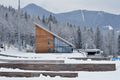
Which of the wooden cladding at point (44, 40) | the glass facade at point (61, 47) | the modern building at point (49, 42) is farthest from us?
the wooden cladding at point (44, 40)

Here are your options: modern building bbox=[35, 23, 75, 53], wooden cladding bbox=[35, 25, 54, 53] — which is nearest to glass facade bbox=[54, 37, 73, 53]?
modern building bbox=[35, 23, 75, 53]

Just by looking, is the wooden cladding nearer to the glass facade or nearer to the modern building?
the modern building

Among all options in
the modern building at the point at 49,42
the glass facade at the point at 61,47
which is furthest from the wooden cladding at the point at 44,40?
the glass facade at the point at 61,47

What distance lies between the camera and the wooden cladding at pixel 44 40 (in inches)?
1754

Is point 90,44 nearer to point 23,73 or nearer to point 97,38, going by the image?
point 97,38

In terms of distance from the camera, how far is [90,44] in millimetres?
92562

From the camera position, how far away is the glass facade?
43781 mm

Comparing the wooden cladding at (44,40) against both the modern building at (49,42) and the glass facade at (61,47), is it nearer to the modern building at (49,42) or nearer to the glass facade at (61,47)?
the modern building at (49,42)

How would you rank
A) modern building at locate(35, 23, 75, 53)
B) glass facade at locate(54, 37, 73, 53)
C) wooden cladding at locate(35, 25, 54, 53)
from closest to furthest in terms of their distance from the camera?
glass facade at locate(54, 37, 73, 53), modern building at locate(35, 23, 75, 53), wooden cladding at locate(35, 25, 54, 53)

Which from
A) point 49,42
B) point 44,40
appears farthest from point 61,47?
point 44,40

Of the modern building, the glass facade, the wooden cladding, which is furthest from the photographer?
the wooden cladding

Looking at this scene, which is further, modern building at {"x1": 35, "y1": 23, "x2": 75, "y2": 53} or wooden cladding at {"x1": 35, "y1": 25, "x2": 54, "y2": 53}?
wooden cladding at {"x1": 35, "y1": 25, "x2": 54, "y2": 53}

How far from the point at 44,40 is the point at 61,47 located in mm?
2884

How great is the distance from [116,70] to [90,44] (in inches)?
3126
